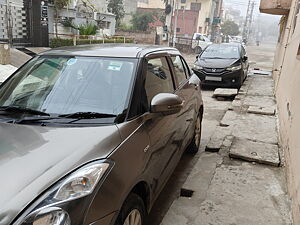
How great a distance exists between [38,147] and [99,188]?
493 millimetres

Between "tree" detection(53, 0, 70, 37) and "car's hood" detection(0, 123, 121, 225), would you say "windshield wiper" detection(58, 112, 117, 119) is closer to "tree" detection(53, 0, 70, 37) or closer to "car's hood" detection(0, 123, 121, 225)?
"car's hood" detection(0, 123, 121, 225)

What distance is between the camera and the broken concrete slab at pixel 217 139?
183 inches

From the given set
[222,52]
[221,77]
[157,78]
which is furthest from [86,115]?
[222,52]

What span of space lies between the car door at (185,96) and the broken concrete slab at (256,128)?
1.55m

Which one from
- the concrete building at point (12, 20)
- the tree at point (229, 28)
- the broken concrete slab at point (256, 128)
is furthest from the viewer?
Answer: the tree at point (229, 28)

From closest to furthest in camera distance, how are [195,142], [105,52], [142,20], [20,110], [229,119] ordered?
1. [20,110]
2. [105,52]
3. [195,142]
4. [229,119]
5. [142,20]

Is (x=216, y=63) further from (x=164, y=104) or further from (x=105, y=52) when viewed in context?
(x=164, y=104)

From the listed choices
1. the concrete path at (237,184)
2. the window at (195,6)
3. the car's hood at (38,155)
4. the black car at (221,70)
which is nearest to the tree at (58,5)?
the black car at (221,70)

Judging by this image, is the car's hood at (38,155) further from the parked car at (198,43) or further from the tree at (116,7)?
the tree at (116,7)

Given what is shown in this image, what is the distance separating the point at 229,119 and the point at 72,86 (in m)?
4.55

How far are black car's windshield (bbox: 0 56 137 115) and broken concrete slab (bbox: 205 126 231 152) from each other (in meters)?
2.54

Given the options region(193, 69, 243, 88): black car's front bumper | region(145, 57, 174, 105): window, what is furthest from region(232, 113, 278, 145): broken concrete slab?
region(193, 69, 243, 88): black car's front bumper

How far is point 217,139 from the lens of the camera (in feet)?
16.6

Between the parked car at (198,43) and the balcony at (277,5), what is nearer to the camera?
the balcony at (277,5)
